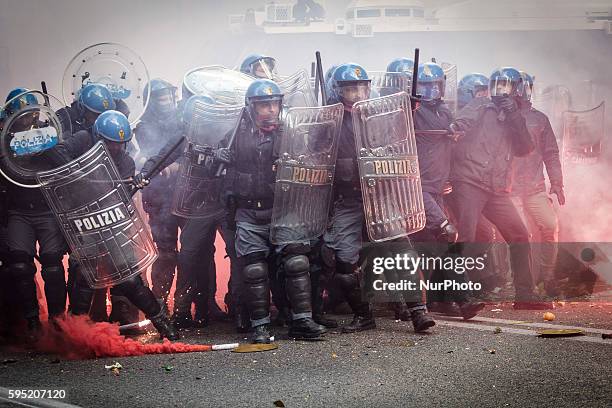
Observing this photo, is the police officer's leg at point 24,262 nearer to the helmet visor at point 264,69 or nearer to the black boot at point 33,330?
the black boot at point 33,330

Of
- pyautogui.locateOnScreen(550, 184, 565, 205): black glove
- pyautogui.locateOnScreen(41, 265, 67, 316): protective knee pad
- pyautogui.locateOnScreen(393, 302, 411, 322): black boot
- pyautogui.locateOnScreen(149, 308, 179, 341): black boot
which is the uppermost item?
pyautogui.locateOnScreen(550, 184, 565, 205): black glove

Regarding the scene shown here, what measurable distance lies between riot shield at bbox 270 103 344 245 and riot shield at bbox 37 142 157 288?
0.99 m

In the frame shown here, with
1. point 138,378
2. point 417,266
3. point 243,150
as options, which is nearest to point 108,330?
point 138,378

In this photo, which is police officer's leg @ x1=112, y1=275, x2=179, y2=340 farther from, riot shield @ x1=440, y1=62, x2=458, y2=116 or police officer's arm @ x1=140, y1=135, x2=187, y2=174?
riot shield @ x1=440, y1=62, x2=458, y2=116

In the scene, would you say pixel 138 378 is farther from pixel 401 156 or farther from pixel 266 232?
pixel 401 156

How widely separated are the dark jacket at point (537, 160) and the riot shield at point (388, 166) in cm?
186

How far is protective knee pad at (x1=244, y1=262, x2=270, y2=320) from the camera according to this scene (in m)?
7.85

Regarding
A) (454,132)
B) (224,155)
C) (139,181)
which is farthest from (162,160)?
(454,132)

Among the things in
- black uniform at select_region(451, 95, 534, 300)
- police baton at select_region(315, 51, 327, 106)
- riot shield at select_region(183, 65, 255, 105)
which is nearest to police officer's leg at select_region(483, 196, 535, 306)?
black uniform at select_region(451, 95, 534, 300)

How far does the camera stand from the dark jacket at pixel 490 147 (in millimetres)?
9250

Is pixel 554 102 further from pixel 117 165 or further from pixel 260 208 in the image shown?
pixel 117 165

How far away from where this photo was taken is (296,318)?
7867 millimetres

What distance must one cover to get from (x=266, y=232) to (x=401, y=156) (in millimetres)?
1063

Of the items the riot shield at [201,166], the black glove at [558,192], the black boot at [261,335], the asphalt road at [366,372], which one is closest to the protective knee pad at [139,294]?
the asphalt road at [366,372]
